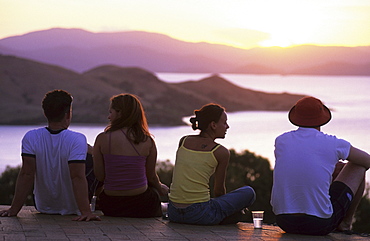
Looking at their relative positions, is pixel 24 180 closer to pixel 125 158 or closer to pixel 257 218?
pixel 125 158

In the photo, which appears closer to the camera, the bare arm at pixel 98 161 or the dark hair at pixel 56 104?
the dark hair at pixel 56 104

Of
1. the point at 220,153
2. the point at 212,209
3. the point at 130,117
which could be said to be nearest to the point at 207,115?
the point at 220,153

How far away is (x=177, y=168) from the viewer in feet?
17.8

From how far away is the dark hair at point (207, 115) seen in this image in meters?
5.38

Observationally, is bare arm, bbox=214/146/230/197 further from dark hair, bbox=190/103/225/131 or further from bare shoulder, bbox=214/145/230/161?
dark hair, bbox=190/103/225/131

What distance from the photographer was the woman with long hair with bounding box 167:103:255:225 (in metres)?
5.35

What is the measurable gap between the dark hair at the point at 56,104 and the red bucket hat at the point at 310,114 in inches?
72.1

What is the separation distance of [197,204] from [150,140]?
2.37 feet

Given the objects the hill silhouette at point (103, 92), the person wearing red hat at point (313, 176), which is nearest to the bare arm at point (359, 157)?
the person wearing red hat at point (313, 176)

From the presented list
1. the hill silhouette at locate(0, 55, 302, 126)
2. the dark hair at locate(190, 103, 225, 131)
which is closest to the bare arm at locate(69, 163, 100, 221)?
the dark hair at locate(190, 103, 225, 131)

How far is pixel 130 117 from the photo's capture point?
5.59 metres

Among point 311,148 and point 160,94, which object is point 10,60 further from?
point 311,148

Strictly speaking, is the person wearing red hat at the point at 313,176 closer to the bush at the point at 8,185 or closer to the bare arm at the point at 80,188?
the bare arm at the point at 80,188

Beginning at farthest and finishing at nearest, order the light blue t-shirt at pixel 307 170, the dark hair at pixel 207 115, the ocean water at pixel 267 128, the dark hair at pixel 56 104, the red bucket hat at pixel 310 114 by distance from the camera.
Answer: the ocean water at pixel 267 128 < the dark hair at pixel 207 115 < the dark hair at pixel 56 104 < the red bucket hat at pixel 310 114 < the light blue t-shirt at pixel 307 170
